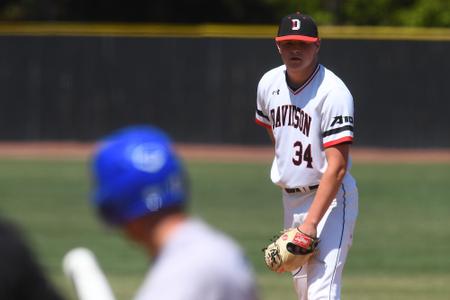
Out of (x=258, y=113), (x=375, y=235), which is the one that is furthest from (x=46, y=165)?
(x=258, y=113)

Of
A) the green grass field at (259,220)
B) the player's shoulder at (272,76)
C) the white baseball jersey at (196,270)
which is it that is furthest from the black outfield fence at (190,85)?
the white baseball jersey at (196,270)

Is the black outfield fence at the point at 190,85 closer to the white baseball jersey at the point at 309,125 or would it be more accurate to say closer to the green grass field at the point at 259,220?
the green grass field at the point at 259,220

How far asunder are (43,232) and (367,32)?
1249 centimetres

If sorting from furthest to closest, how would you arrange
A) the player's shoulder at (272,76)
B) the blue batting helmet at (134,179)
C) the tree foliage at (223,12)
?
1. the tree foliage at (223,12)
2. the player's shoulder at (272,76)
3. the blue batting helmet at (134,179)

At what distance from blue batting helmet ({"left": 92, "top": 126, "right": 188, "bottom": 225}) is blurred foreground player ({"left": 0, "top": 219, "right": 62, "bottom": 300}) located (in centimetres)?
27

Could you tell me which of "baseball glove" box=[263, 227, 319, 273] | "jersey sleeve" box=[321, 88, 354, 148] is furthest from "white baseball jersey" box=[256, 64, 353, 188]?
"baseball glove" box=[263, 227, 319, 273]

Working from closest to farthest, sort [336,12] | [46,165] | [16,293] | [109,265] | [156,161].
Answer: [16,293], [156,161], [109,265], [46,165], [336,12]

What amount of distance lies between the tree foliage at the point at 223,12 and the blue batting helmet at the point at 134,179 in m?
30.2

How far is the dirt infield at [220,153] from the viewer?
2430cm

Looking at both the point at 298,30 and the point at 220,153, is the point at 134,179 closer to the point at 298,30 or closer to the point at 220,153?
the point at 298,30

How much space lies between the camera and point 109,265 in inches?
492

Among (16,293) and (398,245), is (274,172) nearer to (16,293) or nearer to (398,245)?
(16,293)

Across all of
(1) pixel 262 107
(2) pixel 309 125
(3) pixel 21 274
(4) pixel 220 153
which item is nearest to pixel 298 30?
(2) pixel 309 125

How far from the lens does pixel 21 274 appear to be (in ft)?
9.50
